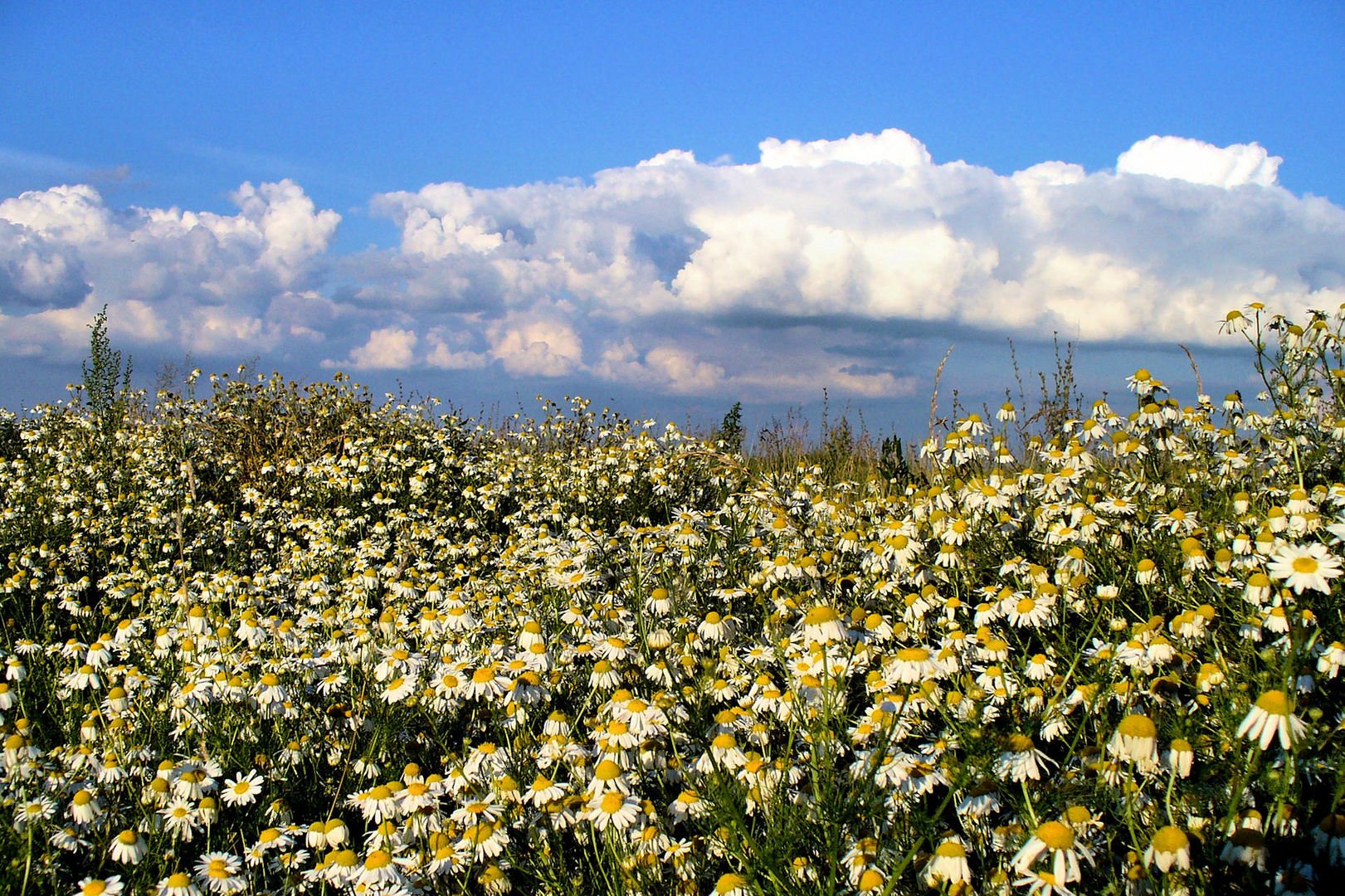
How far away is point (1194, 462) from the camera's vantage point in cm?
416

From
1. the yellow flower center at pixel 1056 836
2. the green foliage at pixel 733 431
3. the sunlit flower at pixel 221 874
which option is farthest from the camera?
the green foliage at pixel 733 431

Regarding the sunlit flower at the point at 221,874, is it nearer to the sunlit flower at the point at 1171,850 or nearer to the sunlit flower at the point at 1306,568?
the sunlit flower at the point at 1171,850

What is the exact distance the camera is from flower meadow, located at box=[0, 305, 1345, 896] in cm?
214

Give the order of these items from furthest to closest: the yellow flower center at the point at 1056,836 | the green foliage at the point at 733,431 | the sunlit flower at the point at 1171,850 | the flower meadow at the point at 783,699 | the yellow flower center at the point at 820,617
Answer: the green foliage at the point at 733,431 → the yellow flower center at the point at 820,617 → the flower meadow at the point at 783,699 → the yellow flower center at the point at 1056,836 → the sunlit flower at the point at 1171,850

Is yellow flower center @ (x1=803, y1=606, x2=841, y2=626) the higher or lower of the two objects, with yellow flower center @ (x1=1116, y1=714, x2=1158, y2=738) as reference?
higher

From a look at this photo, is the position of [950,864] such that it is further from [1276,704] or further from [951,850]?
[1276,704]

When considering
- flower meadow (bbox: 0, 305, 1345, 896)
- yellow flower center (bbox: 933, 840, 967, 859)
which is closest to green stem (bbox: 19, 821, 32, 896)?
flower meadow (bbox: 0, 305, 1345, 896)

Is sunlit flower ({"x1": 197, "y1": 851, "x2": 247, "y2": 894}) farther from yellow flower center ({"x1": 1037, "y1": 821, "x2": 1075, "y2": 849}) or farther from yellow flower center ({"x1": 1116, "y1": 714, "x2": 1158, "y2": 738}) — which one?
yellow flower center ({"x1": 1116, "y1": 714, "x2": 1158, "y2": 738})

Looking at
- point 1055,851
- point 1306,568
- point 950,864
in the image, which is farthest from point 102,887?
point 1306,568

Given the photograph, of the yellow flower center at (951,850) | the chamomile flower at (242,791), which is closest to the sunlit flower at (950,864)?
the yellow flower center at (951,850)

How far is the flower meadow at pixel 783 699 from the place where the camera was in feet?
7.03

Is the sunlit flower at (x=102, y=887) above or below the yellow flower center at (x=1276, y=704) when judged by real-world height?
below

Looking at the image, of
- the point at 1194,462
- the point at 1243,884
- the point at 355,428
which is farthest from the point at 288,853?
the point at 355,428

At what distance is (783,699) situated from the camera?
2871 mm
